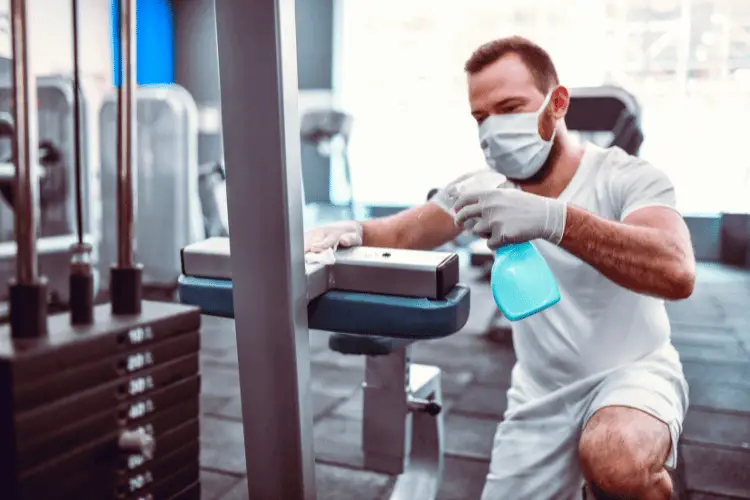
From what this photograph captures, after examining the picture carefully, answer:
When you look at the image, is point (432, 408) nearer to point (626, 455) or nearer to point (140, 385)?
point (626, 455)

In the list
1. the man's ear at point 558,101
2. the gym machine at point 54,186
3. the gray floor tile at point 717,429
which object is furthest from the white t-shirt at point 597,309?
the gym machine at point 54,186

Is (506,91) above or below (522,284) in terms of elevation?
above

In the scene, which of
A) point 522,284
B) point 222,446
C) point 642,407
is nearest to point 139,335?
point 522,284

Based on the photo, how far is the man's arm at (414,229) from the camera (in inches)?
56.6

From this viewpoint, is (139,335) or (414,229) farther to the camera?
Answer: (414,229)

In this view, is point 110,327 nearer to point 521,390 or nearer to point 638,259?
point 638,259

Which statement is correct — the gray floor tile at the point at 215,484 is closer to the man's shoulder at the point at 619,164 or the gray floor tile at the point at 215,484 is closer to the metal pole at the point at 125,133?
the man's shoulder at the point at 619,164

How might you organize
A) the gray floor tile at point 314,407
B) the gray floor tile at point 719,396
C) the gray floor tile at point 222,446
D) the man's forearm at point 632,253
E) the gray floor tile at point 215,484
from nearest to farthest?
the man's forearm at point 632,253, the gray floor tile at point 215,484, the gray floor tile at point 222,446, the gray floor tile at point 314,407, the gray floor tile at point 719,396

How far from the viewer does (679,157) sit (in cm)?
542

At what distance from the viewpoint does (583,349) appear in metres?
1.39

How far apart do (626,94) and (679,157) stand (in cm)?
260

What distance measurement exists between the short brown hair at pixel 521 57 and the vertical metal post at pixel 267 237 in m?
0.77

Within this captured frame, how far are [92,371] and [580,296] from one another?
3.69ft

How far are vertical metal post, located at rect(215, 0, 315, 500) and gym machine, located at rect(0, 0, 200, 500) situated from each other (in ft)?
0.45
